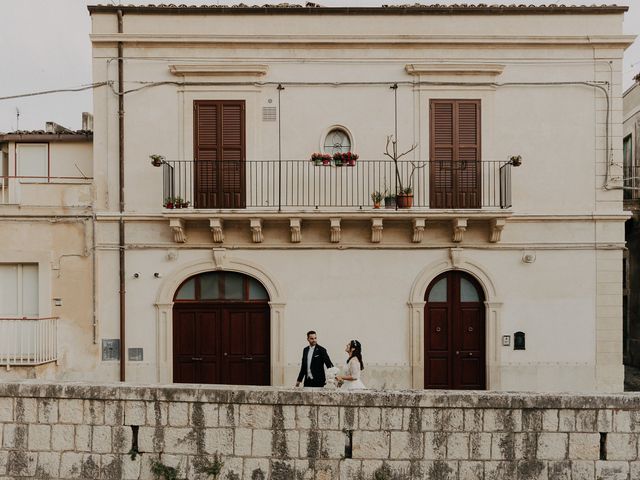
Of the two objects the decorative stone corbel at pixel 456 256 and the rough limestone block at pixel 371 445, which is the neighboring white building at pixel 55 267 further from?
the decorative stone corbel at pixel 456 256

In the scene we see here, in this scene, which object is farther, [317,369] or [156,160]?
[156,160]

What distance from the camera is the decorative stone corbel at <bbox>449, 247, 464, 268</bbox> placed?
39.9ft

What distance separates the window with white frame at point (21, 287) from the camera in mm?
12242

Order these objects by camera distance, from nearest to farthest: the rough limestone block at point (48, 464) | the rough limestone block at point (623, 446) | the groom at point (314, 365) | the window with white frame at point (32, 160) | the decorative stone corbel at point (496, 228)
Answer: the rough limestone block at point (623, 446)
the rough limestone block at point (48, 464)
the groom at point (314, 365)
the decorative stone corbel at point (496, 228)
the window with white frame at point (32, 160)

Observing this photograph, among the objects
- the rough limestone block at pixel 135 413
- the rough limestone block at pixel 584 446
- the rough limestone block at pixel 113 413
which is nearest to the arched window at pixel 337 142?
the rough limestone block at pixel 135 413

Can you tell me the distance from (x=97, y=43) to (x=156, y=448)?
893 centimetres

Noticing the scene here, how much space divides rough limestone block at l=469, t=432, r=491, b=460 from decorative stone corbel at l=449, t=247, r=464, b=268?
5.27 meters

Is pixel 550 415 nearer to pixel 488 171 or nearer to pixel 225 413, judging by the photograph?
pixel 225 413

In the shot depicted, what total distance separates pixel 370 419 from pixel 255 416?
1.55 metres

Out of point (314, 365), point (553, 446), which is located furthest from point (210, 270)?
point (553, 446)

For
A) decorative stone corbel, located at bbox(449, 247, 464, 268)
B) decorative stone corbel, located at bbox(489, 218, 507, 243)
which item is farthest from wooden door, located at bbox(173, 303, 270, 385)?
decorative stone corbel, located at bbox(489, 218, 507, 243)

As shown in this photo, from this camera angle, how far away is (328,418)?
7.47 m

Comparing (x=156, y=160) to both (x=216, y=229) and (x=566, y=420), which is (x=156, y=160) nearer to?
(x=216, y=229)

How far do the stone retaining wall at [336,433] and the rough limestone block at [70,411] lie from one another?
0.05ft
